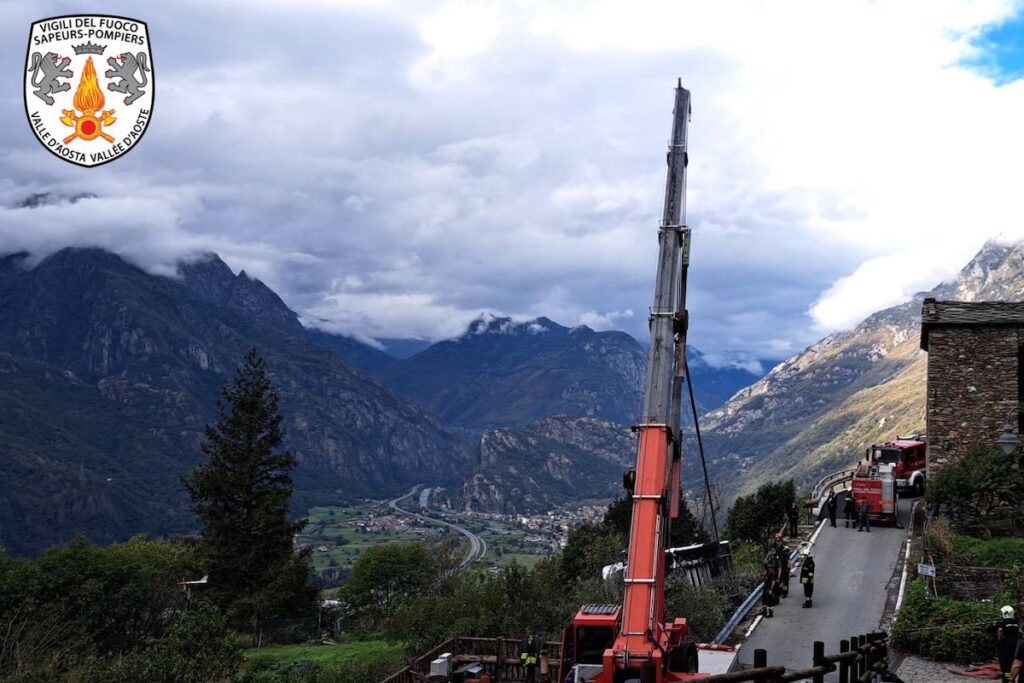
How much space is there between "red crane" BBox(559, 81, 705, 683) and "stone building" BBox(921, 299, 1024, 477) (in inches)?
808

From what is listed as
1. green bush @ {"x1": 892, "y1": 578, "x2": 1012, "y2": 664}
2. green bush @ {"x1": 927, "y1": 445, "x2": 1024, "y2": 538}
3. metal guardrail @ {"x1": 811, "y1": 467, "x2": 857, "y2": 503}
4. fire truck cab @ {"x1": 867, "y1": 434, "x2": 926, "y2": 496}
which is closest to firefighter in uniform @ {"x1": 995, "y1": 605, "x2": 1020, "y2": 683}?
green bush @ {"x1": 892, "y1": 578, "x2": 1012, "y2": 664}

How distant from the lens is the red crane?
53.6 ft

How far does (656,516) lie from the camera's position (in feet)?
56.2

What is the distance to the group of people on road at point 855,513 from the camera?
36.6 metres

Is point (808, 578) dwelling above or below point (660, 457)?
below

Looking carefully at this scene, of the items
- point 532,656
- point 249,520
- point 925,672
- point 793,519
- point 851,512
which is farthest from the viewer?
point 249,520

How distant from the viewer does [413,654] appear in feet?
95.8

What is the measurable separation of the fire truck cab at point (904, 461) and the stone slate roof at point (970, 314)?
30.3 feet

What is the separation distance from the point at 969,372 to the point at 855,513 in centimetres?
737

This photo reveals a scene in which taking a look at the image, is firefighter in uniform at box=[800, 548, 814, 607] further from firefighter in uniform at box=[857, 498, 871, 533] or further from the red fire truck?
the red fire truck

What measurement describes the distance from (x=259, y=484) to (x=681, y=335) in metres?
39.2

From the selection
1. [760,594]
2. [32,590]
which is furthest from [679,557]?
[32,590]

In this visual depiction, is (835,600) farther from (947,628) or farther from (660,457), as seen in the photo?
(660,457)

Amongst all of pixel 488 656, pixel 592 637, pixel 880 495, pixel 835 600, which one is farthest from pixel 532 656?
pixel 880 495
